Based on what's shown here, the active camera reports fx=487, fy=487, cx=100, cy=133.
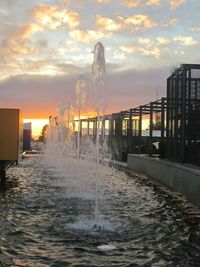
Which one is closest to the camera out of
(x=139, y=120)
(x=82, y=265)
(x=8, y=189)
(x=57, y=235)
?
(x=82, y=265)

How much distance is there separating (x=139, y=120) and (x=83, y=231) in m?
24.3

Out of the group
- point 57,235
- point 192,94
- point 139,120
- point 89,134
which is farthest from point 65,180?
point 89,134

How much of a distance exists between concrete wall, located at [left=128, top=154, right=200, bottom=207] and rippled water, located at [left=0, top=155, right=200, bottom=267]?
41 centimetres

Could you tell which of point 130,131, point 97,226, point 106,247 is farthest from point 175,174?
point 130,131

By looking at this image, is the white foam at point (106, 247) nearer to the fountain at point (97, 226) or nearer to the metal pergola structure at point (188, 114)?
the fountain at point (97, 226)

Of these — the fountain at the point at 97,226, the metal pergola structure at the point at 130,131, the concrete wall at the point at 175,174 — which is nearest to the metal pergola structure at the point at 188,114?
the concrete wall at the point at 175,174

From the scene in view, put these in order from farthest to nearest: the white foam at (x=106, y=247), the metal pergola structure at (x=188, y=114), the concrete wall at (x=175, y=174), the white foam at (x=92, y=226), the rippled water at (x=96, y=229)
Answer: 1. the metal pergola structure at (x=188, y=114)
2. the concrete wall at (x=175, y=174)
3. the white foam at (x=92, y=226)
4. the white foam at (x=106, y=247)
5. the rippled water at (x=96, y=229)

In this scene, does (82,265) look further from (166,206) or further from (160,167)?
(160,167)

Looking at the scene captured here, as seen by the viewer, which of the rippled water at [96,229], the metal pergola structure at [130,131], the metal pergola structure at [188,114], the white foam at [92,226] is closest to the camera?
the rippled water at [96,229]

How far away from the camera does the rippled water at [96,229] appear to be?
690cm

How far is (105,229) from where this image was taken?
8.66 meters

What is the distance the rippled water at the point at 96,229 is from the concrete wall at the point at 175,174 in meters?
0.41

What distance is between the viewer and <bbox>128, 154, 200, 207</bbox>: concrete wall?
12875 millimetres

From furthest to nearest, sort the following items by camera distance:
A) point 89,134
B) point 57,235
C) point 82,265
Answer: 1. point 89,134
2. point 57,235
3. point 82,265
